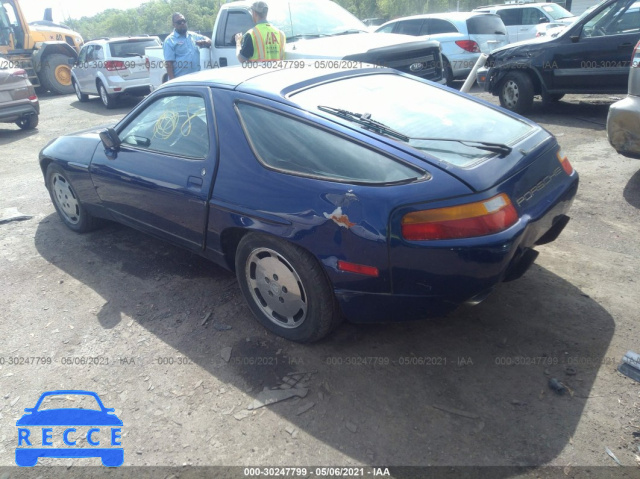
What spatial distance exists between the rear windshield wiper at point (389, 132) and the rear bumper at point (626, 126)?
8.71 ft

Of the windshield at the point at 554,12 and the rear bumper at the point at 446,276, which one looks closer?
the rear bumper at the point at 446,276

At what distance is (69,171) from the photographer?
4.52m

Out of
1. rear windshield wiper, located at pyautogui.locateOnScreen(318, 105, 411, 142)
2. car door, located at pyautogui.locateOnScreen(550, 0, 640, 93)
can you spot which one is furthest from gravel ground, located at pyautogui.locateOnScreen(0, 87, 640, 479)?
car door, located at pyautogui.locateOnScreen(550, 0, 640, 93)

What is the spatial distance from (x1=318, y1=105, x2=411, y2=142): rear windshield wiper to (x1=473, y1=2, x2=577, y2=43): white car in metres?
13.2

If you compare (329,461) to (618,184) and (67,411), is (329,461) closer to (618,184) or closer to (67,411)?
(67,411)

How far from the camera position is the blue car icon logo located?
2.51 metres

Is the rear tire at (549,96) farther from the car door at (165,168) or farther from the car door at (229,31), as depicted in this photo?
the car door at (165,168)

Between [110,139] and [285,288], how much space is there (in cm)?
199

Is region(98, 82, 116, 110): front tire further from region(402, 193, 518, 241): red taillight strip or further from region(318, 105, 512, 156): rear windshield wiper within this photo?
region(402, 193, 518, 241): red taillight strip

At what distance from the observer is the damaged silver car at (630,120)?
471 centimetres

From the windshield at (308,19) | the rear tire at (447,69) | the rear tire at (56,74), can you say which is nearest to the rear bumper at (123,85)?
the rear tire at (56,74)

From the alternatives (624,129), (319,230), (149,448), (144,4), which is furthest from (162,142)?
(144,4)

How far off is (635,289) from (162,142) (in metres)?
3.36

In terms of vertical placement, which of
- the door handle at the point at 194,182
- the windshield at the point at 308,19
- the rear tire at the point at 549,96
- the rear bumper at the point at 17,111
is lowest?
the rear tire at the point at 549,96
